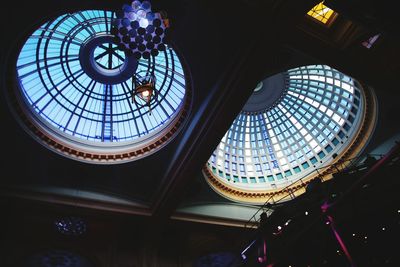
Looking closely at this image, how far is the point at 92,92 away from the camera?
531 inches

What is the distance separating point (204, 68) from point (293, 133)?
38.0 feet

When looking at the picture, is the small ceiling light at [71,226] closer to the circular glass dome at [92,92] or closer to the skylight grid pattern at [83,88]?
the circular glass dome at [92,92]

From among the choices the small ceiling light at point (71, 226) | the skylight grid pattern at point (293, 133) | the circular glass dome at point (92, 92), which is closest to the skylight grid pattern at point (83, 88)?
the circular glass dome at point (92, 92)

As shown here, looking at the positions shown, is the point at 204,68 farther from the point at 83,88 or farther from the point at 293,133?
the point at 293,133

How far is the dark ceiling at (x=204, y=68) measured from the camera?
26.8 ft

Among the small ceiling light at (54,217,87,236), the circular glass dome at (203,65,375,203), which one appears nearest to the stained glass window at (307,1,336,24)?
the circular glass dome at (203,65,375,203)

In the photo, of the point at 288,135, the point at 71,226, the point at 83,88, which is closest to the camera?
the point at 71,226

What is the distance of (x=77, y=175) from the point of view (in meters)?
12.5

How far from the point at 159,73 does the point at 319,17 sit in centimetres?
648

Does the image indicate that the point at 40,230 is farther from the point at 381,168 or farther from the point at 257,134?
the point at 257,134

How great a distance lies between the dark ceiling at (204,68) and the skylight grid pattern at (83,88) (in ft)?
4.63

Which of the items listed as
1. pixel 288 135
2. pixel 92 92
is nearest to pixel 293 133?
pixel 288 135

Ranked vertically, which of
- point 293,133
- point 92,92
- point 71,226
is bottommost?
point 71,226

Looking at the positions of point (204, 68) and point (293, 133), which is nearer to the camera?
point (204, 68)
